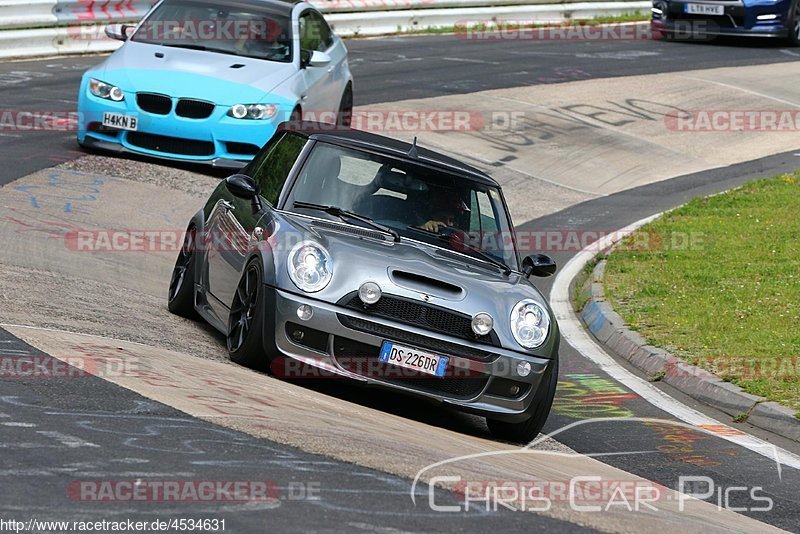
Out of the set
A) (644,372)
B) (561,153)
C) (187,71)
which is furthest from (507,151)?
(644,372)

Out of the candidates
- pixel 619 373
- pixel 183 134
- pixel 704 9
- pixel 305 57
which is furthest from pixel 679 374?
pixel 704 9

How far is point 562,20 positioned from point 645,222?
15333 millimetres

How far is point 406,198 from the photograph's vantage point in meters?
8.66

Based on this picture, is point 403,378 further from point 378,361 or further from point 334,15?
point 334,15

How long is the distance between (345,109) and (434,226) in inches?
342

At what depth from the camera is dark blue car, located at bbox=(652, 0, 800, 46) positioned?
2709cm

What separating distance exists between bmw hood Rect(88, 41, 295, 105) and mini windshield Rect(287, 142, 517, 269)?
5558mm

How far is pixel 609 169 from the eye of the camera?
738 inches

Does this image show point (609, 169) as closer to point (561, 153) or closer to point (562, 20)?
point (561, 153)

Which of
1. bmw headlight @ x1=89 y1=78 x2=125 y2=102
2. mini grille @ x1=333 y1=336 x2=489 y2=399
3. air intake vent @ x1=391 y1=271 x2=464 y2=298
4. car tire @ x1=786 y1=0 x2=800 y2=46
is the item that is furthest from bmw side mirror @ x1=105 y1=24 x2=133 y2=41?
car tire @ x1=786 y1=0 x2=800 y2=46

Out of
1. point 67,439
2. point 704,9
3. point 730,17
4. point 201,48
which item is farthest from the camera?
point 730,17

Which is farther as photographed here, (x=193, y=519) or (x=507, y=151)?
(x=507, y=151)

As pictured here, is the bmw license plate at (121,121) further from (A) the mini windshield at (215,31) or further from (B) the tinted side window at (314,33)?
(B) the tinted side window at (314,33)

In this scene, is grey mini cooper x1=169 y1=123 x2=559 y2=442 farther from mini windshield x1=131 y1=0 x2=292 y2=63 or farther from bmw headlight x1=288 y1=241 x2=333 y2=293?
mini windshield x1=131 y1=0 x2=292 y2=63
